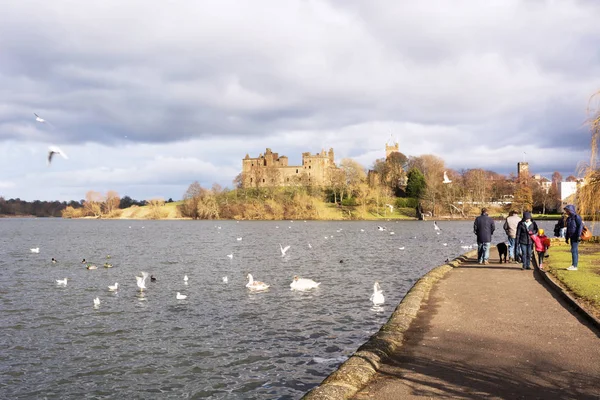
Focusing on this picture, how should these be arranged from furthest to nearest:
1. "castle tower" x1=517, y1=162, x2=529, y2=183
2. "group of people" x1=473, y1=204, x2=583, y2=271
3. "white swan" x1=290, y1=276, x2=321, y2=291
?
"castle tower" x1=517, y1=162, x2=529, y2=183 → "white swan" x1=290, y1=276, x2=321, y2=291 → "group of people" x1=473, y1=204, x2=583, y2=271

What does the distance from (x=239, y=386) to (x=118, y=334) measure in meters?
5.93

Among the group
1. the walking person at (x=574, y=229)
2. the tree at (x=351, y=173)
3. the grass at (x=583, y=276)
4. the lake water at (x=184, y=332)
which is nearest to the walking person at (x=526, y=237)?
the grass at (x=583, y=276)

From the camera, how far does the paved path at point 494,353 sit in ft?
23.3

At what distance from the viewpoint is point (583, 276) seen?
17.1 metres

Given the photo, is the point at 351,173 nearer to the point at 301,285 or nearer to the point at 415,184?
the point at 415,184

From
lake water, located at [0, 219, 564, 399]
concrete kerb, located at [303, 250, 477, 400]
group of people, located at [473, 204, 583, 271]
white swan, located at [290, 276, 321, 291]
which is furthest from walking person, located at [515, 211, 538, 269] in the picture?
concrete kerb, located at [303, 250, 477, 400]

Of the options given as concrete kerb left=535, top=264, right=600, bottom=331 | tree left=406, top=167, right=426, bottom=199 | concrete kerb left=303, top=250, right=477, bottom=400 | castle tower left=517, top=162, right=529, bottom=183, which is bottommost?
concrete kerb left=303, top=250, right=477, bottom=400

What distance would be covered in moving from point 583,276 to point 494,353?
10190mm

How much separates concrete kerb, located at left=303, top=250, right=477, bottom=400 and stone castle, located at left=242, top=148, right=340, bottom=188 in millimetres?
156287

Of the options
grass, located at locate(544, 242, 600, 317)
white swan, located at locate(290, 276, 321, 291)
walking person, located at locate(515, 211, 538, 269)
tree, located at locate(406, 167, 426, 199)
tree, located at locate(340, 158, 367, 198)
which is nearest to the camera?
grass, located at locate(544, 242, 600, 317)

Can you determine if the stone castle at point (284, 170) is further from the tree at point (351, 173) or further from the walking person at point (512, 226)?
the walking person at point (512, 226)

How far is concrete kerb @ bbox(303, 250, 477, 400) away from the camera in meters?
7.16

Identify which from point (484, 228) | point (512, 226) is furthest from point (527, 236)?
point (512, 226)

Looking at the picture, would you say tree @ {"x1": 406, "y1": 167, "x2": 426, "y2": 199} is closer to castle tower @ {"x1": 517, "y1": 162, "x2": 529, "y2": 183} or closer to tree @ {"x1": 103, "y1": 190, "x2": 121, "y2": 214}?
castle tower @ {"x1": 517, "y1": 162, "x2": 529, "y2": 183}
